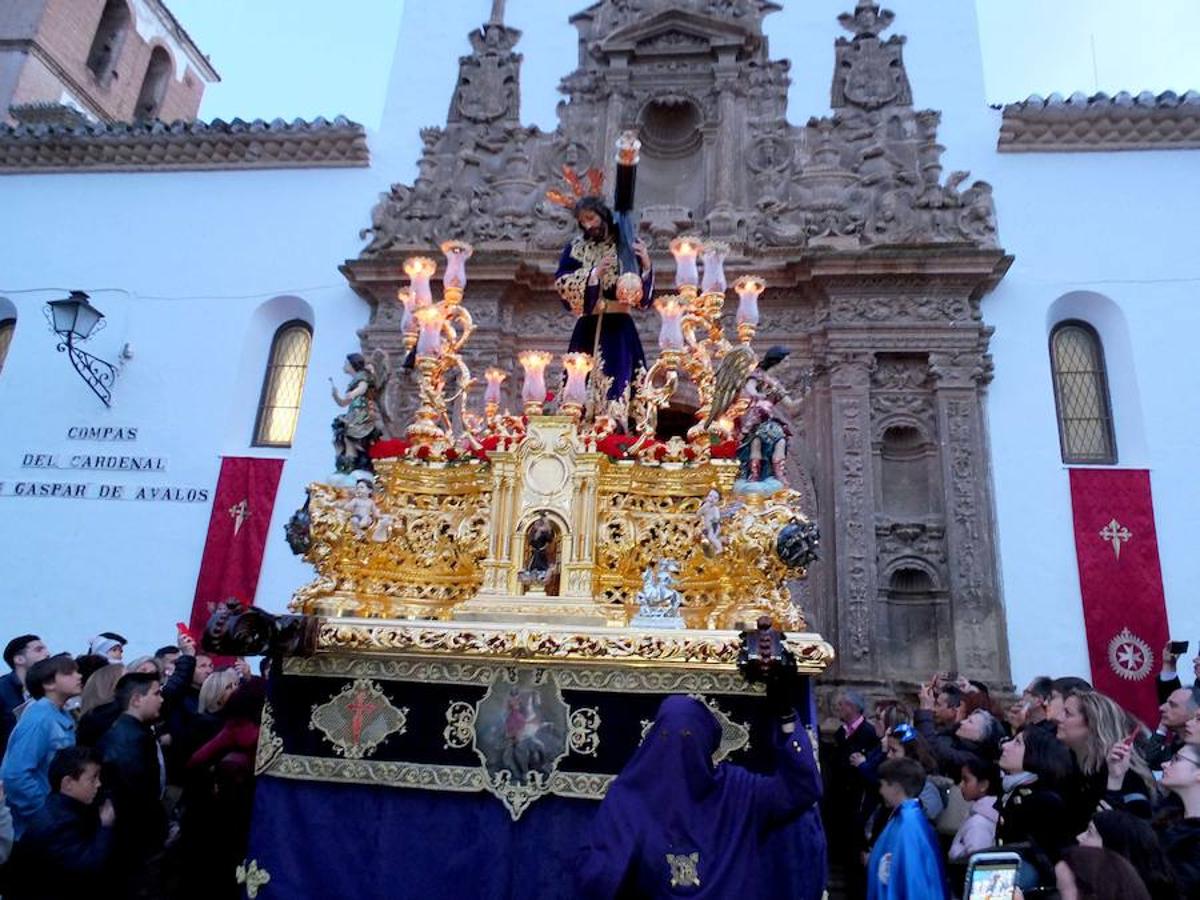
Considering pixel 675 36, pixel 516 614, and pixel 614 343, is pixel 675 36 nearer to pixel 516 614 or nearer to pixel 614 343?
pixel 614 343

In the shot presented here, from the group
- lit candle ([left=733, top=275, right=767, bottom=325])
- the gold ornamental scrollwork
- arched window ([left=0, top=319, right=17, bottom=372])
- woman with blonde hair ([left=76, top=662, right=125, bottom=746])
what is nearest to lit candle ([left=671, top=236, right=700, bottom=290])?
lit candle ([left=733, top=275, right=767, bottom=325])

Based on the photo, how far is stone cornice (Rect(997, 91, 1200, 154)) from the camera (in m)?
10.9

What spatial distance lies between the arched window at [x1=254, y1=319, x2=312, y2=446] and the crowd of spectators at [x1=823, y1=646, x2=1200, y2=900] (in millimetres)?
9435

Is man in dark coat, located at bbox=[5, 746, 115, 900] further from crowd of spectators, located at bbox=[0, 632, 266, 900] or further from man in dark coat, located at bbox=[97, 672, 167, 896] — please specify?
man in dark coat, located at bbox=[97, 672, 167, 896]

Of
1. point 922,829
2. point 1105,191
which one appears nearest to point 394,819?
point 922,829

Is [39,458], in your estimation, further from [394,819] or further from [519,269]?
[394,819]

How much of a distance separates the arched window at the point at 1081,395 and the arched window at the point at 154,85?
71.6 ft

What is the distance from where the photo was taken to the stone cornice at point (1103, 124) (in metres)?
10.9

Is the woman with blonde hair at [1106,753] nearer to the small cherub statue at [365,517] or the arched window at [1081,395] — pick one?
the small cherub statue at [365,517]

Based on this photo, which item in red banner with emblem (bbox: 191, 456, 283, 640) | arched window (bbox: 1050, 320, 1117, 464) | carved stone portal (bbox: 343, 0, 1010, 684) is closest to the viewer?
carved stone portal (bbox: 343, 0, 1010, 684)

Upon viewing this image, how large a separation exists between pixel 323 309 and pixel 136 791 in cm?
876

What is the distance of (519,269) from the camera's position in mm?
10969

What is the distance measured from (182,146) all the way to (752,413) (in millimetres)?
12117

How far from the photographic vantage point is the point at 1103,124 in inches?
434
